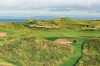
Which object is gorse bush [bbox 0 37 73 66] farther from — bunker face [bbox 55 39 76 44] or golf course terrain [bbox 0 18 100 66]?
bunker face [bbox 55 39 76 44]

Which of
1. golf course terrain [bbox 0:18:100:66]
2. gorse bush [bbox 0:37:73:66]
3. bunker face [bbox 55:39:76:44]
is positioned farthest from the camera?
bunker face [bbox 55:39:76:44]

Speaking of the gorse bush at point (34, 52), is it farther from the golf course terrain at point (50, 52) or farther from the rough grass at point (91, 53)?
the rough grass at point (91, 53)

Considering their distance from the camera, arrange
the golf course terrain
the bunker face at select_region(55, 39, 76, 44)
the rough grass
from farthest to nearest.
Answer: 1. the bunker face at select_region(55, 39, 76, 44)
2. the golf course terrain
3. the rough grass

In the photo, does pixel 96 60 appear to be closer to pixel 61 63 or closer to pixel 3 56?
pixel 61 63

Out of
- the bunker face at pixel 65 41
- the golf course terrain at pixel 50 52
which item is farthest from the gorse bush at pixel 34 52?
the bunker face at pixel 65 41

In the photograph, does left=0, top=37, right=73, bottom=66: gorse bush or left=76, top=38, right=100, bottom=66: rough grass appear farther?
left=0, top=37, right=73, bottom=66: gorse bush

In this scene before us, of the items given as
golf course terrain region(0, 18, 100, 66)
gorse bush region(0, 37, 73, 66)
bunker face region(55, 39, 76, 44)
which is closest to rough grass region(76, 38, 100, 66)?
golf course terrain region(0, 18, 100, 66)

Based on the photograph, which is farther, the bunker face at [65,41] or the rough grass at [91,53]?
the bunker face at [65,41]

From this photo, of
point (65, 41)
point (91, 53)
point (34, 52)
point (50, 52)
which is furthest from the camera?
point (65, 41)

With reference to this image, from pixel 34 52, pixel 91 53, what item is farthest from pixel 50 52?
pixel 91 53

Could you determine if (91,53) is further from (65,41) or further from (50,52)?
(65,41)

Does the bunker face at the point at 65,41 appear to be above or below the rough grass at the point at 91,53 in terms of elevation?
above

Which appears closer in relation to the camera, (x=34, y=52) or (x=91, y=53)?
(x=91, y=53)
